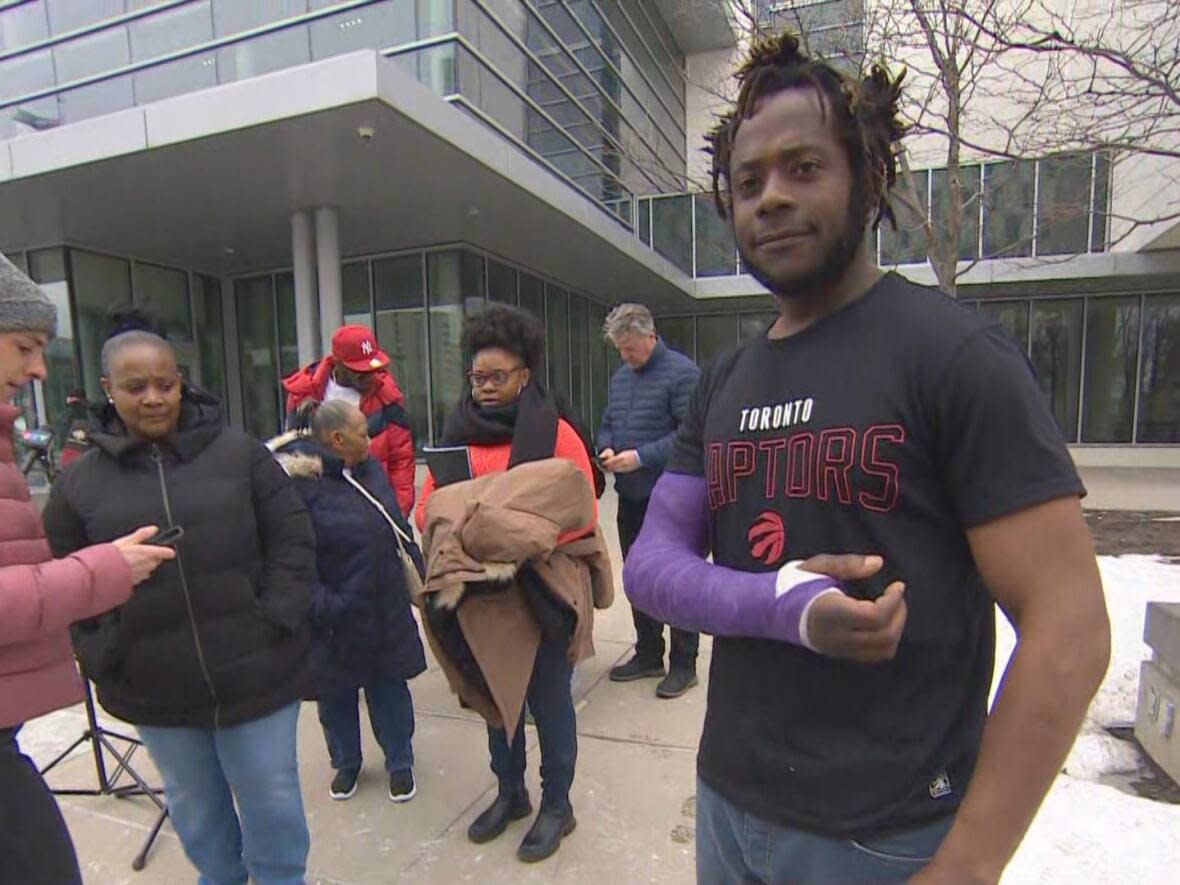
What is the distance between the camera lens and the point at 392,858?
252cm

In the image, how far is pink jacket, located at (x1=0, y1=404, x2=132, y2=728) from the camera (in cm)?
141

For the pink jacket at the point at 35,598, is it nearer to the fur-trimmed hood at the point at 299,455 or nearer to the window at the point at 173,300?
the fur-trimmed hood at the point at 299,455

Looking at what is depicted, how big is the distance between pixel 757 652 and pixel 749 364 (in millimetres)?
474

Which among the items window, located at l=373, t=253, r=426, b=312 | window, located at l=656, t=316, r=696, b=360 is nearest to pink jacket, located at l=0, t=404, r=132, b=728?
window, located at l=373, t=253, r=426, b=312

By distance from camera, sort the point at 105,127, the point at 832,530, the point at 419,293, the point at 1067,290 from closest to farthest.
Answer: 1. the point at 832,530
2. the point at 105,127
3. the point at 419,293
4. the point at 1067,290

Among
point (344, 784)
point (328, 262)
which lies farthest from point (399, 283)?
point (344, 784)

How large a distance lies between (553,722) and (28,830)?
4.98 ft

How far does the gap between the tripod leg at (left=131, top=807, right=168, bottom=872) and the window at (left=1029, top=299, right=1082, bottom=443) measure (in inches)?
616

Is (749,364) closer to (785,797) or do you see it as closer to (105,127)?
(785,797)

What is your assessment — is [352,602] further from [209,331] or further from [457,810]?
[209,331]

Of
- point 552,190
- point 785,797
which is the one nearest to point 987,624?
point 785,797

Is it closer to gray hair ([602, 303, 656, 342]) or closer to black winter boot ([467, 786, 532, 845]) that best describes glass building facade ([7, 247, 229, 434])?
gray hair ([602, 303, 656, 342])

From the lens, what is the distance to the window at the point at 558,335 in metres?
13.3

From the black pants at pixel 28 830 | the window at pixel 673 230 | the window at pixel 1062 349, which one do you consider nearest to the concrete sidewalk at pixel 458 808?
the black pants at pixel 28 830
